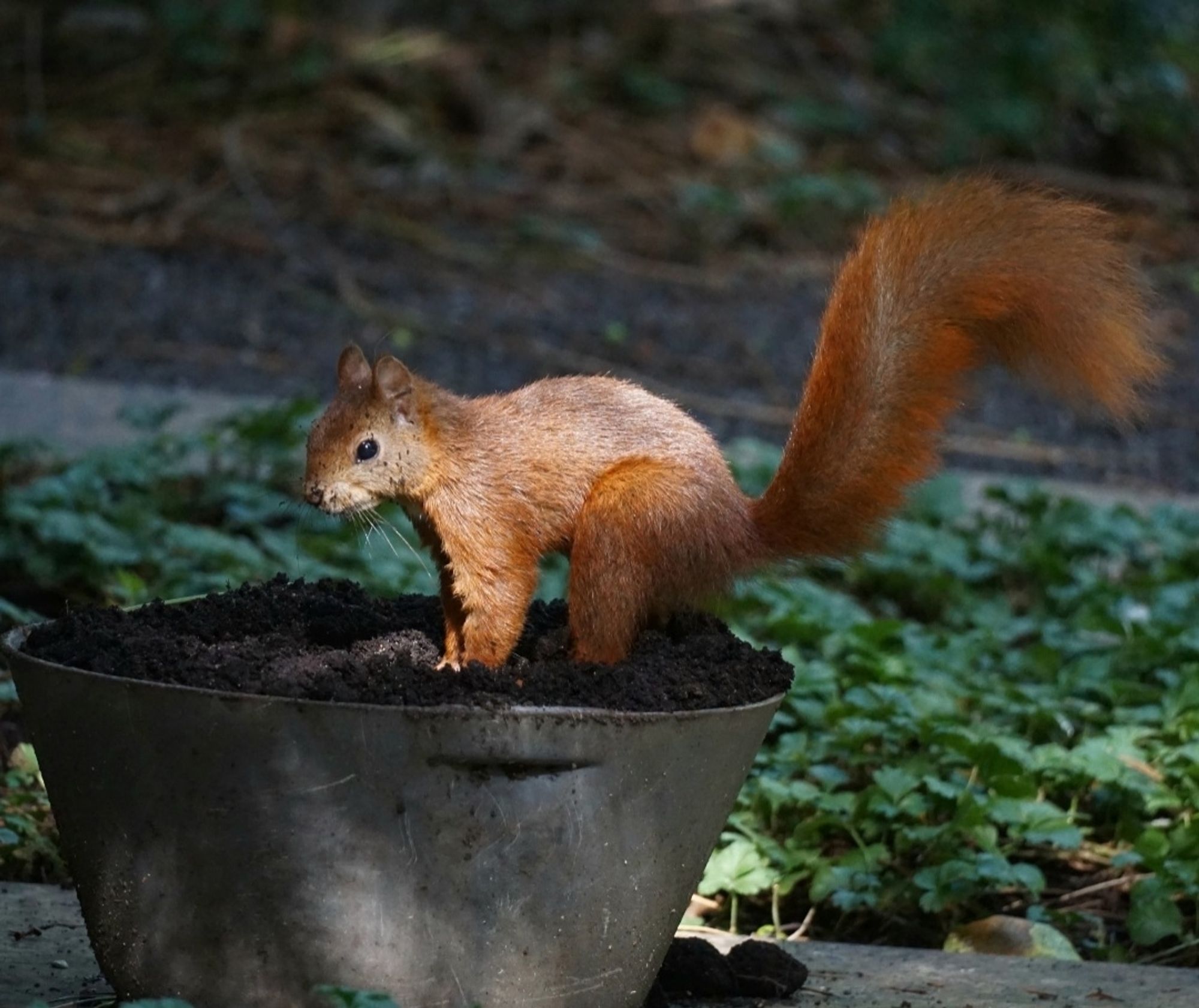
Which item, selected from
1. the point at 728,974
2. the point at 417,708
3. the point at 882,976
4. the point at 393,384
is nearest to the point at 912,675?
the point at 882,976

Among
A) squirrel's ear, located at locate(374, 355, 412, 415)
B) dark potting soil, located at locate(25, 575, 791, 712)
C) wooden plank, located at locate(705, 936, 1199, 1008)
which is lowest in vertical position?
wooden plank, located at locate(705, 936, 1199, 1008)

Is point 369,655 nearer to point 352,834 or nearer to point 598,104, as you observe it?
point 352,834

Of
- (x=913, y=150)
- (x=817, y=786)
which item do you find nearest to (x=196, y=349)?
(x=817, y=786)

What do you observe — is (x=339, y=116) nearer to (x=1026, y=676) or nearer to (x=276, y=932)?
(x=1026, y=676)

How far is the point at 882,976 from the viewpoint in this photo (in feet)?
8.71

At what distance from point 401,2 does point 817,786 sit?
8.12 metres

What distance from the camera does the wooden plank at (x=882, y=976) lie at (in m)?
2.45

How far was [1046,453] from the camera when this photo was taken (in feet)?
21.9

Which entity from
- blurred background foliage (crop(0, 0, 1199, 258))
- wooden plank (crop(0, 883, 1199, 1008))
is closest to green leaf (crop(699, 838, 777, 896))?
wooden plank (crop(0, 883, 1199, 1008))

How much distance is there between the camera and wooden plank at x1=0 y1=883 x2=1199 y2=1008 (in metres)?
2.45

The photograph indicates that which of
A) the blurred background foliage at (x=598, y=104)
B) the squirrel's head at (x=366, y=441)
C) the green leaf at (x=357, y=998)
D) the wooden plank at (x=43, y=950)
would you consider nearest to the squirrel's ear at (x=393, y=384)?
the squirrel's head at (x=366, y=441)

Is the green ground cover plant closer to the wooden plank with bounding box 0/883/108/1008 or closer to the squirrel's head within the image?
the squirrel's head

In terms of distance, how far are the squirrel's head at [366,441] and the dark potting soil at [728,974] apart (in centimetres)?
75

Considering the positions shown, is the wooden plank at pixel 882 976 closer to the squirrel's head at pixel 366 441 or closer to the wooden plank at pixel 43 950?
the wooden plank at pixel 43 950
